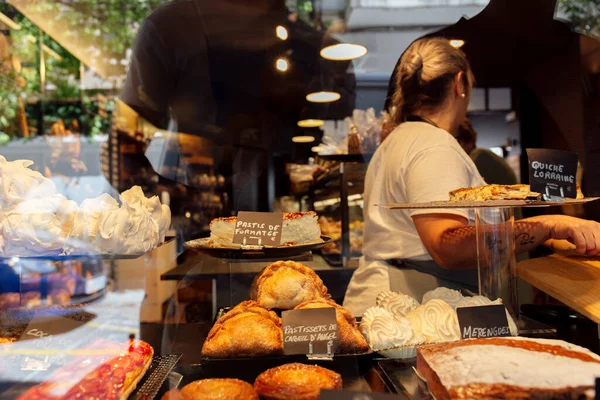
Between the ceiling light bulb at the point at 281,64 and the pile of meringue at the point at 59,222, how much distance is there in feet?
8.21

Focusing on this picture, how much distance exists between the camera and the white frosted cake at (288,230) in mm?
1900

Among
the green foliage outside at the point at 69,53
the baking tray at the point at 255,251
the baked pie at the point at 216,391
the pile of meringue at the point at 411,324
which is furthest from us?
the green foliage outside at the point at 69,53

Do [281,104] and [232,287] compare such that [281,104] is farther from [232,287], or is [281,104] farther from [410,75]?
[232,287]

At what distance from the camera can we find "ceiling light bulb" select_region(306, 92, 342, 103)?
3883 mm

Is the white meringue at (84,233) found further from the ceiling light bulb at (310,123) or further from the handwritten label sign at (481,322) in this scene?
the ceiling light bulb at (310,123)

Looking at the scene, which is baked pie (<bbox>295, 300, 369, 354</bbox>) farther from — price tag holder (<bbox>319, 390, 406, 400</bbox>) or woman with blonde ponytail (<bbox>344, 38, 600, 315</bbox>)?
woman with blonde ponytail (<bbox>344, 38, 600, 315</bbox>)

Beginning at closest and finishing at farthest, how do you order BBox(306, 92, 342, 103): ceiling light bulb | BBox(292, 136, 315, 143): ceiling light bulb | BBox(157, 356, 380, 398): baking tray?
BBox(157, 356, 380, 398): baking tray, BBox(292, 136, 315, 143): ceiling light bulb, BBox(306, 92, 342, 103): ceiling light bulb

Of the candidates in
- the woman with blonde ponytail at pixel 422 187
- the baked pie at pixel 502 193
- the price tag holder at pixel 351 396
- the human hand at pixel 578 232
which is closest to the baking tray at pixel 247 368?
the price tag holder at pixel 351 396

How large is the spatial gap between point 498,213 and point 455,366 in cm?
68

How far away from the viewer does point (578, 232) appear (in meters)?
1.85

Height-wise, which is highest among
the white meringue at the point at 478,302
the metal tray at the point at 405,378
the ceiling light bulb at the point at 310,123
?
the ceiling light bulb at the point at 310,123

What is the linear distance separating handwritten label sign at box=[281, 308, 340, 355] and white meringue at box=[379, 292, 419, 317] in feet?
1.07

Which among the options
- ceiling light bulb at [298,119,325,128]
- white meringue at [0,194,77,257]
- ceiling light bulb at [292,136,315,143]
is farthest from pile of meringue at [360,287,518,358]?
ceiling light bulb at [298,119,325,128]

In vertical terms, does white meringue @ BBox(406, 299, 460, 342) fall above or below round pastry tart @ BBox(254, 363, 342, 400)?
above
